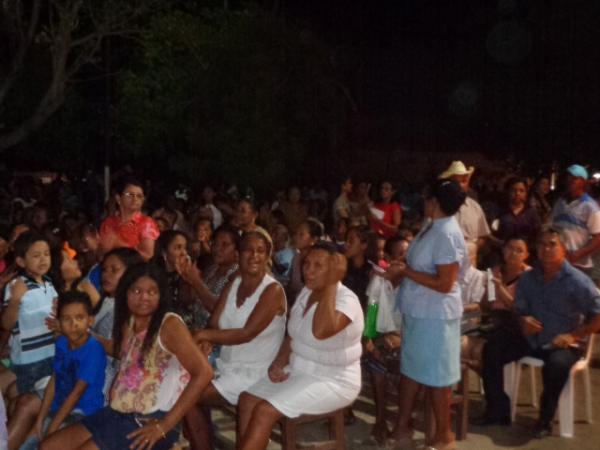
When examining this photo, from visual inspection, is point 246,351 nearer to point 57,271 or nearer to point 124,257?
point 124,257

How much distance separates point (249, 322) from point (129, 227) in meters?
2.17

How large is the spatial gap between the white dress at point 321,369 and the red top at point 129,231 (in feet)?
7.27

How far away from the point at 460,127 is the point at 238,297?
2479cm

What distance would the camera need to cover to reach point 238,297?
5074 mm

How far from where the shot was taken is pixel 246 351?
16.4ft

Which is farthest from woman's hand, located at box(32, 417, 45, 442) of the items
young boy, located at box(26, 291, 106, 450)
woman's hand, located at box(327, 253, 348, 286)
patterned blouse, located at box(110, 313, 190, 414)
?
woman's hand, located at box(327, 253, 348, 286)

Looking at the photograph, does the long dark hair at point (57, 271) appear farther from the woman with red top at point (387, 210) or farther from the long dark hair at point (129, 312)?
the woman with red top at point (387, 210)

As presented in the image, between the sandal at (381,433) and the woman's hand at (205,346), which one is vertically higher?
the woman's hand at (205,346)

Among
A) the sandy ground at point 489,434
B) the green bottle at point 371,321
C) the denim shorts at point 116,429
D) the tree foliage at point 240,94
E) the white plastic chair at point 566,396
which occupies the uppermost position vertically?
the tree foliage at point 240,94

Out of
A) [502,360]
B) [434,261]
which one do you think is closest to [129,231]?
[434,261]

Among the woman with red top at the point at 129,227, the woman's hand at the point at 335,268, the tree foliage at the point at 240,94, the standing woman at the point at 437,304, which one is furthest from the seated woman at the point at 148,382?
the tree foliage at the point at 240,94

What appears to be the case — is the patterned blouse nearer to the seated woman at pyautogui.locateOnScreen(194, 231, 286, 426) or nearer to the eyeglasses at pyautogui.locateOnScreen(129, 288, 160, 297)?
the eyeglasses at pyautogui.locateOnScreen(129, 288, 160, 297)

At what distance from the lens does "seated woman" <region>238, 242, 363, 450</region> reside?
15.1 ft

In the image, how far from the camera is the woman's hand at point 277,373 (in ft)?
15.8
